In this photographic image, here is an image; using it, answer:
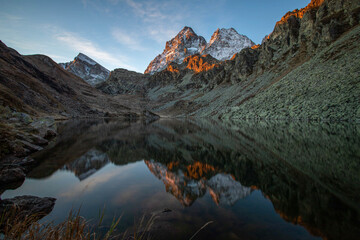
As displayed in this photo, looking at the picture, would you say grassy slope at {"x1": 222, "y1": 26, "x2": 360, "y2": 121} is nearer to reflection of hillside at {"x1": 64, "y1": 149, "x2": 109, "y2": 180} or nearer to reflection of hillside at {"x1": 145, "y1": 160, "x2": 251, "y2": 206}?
reflection of hillside at {"x1": 145, "y1": 160, "x2": 251, "y2": 206}

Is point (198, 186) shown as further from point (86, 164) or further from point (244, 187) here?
point (86, 164)

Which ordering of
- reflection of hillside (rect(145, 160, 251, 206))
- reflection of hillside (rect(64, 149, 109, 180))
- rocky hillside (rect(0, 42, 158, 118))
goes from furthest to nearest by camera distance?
rocky hillside (rect(0, 42, 158, 118)) → reflection of hillside (rect(64, 149, 109, 180)) → reflection of hillside (rect(145, 160, 251, 206))

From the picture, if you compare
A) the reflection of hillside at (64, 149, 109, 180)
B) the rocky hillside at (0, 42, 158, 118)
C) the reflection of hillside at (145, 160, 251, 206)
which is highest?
Result: the rocky hillside at (0, 42, 158, 118)

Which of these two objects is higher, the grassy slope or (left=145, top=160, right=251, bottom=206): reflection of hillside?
the grassy slope

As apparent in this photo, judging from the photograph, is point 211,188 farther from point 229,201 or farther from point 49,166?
point 49,166

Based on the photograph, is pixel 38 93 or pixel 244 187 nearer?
pixel 244 187

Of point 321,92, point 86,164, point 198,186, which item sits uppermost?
point 321,92

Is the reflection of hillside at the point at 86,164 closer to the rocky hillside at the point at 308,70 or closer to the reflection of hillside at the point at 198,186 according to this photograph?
the reflection of hillside at the point at 198,186

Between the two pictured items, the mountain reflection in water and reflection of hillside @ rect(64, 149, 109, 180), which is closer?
the mountain reflection in water

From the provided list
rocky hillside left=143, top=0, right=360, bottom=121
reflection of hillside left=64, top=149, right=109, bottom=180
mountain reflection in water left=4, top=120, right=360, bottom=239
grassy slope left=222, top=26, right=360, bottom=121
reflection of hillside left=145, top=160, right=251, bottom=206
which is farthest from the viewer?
rocky hillside left=143, top=0, right=360, bottom=121

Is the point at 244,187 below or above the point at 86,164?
above

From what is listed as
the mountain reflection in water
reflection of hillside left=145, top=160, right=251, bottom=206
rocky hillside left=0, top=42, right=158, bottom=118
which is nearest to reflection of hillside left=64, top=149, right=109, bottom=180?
the mountain reflection in water

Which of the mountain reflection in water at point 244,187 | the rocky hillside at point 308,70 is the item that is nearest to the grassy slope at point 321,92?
the rocky hillside at point 308,70

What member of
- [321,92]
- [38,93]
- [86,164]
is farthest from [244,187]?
[38,93]
